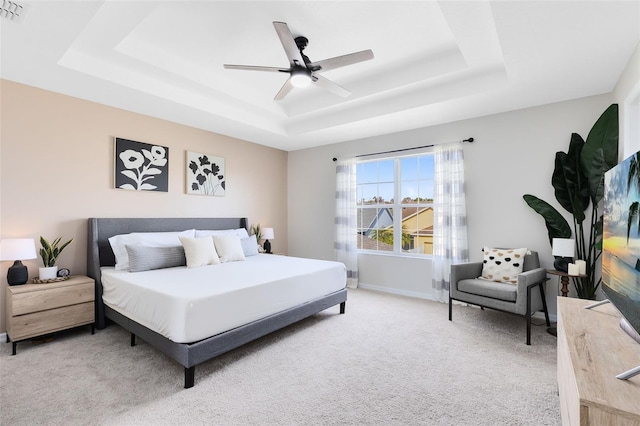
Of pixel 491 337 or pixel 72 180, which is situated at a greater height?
pixel 72 180

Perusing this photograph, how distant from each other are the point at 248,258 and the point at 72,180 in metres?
2.18

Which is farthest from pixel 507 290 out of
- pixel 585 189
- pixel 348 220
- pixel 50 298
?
pixel 50 298

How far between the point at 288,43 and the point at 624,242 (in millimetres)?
2410

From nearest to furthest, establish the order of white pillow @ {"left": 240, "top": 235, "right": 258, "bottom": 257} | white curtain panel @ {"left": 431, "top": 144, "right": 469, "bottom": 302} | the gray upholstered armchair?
the gray upholstered armchair, white curtain panel @ {"left": 431, "top": 144, "right": 469, "bottom": 302}, white pillow @ {"left": 240, "top": 235, "right": 258, "bottom": 257}

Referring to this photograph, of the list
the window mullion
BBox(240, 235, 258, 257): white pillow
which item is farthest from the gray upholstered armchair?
BBox(240, 235, 258, 257): white pillow

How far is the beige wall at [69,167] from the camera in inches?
116

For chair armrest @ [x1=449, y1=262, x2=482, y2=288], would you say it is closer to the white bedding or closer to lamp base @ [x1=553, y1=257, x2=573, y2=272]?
lamp base @ [x1=553, y1=257, x2=573, y2=272]

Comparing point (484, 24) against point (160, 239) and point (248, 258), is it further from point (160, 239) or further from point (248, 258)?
point (160, 239)

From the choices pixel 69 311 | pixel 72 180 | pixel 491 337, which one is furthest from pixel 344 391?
pixel 72 180

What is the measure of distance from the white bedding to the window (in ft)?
5.00

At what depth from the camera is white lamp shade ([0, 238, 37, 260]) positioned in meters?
2.63

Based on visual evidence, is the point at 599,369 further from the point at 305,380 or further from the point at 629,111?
the point at 629,111

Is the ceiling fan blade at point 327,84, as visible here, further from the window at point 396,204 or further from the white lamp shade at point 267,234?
the white lamp shade at point 267,234

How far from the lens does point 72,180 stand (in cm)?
332
